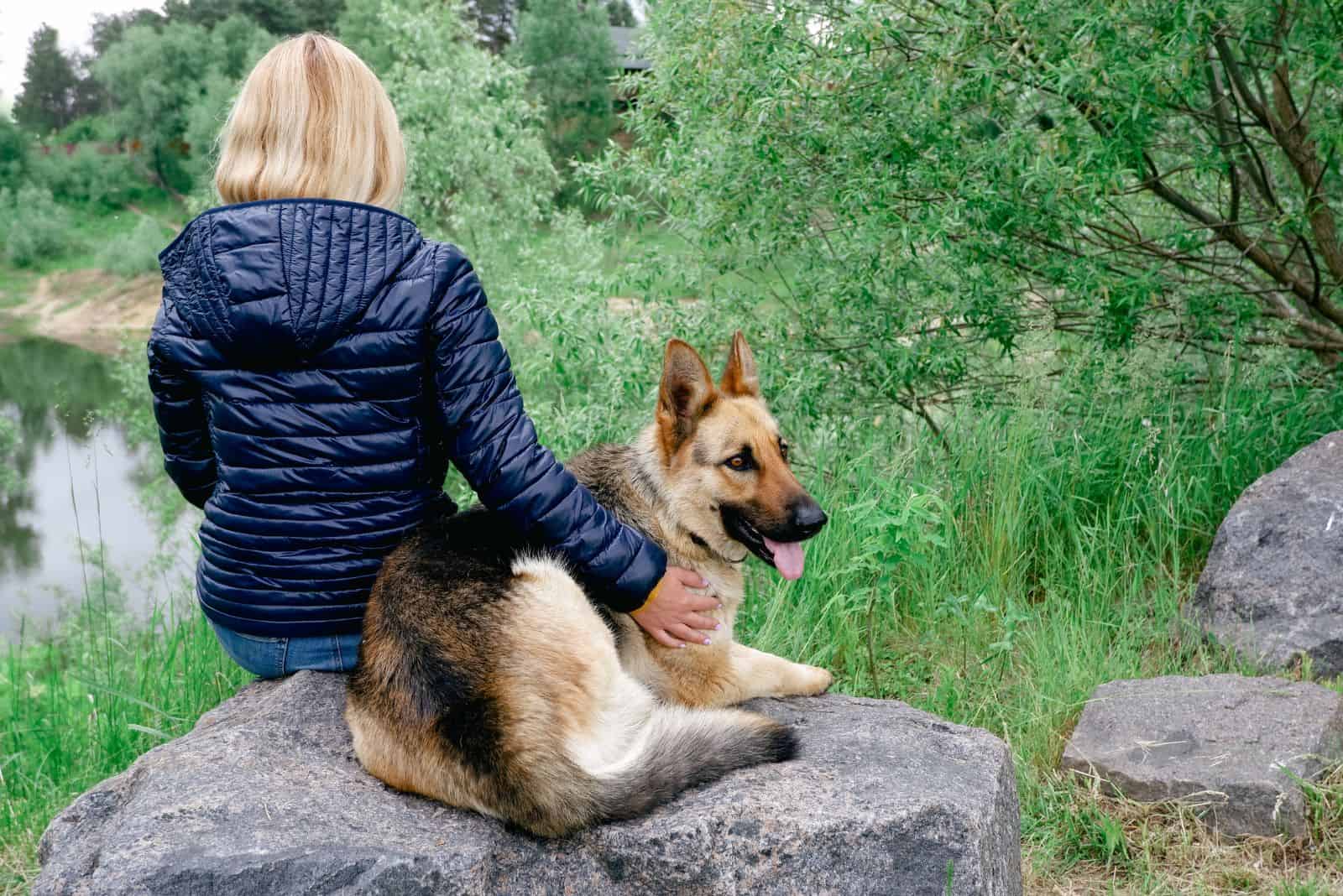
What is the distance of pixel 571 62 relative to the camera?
34.9 m

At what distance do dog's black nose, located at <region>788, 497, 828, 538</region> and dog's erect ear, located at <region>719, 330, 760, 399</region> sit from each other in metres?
0.60

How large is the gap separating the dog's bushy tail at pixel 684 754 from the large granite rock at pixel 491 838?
35 mm

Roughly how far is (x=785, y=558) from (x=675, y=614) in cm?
46

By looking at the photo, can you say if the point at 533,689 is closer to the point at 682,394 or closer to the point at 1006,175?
the point at 682,394

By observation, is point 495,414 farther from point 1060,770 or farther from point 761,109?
point 761,109

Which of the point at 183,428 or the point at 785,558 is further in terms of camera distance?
the point at 785,558

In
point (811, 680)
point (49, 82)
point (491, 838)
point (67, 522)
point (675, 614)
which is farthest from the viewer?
point (49, 82)

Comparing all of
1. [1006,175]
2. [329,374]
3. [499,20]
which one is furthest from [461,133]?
[499,20]

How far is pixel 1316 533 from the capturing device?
4523 mm

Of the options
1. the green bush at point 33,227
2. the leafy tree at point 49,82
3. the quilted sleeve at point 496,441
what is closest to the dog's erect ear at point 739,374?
the quilted sleeve at point 496,441

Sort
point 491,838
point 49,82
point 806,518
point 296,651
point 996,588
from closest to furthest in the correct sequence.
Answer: point 491,838, point 296,651, point 806,518, point 996,588, point 49,82

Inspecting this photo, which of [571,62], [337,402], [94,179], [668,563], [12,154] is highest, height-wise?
[571,62]

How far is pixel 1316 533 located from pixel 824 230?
3.08 metres

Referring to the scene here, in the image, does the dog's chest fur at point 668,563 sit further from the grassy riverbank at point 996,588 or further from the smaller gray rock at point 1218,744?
the smaller gray rock at point 1218,744
